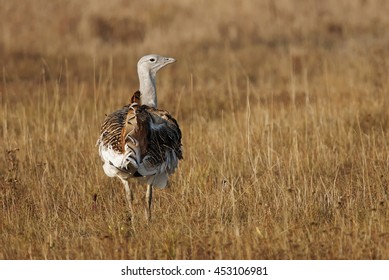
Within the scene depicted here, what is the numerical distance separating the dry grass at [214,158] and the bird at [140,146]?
11.0 inches

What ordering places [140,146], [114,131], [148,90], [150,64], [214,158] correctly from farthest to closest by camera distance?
[214,158] → [150,64] → [148,90] → [114,131] → [140,146]

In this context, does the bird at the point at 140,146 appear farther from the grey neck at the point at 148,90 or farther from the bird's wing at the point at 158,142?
the grey neck at the point at 148,90

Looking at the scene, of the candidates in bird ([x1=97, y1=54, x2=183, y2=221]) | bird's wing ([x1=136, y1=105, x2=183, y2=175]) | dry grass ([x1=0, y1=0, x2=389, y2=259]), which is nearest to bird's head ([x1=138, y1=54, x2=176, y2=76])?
bird ([x1=97, y1=54, x2=183, y2=221])

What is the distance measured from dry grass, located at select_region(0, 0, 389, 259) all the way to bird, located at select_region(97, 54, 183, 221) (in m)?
0.28

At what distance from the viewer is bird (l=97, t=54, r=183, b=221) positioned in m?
5.16

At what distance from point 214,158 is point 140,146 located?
1.53 meters

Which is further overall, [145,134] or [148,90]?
[148,90]

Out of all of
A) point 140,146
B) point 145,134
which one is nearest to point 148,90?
point 145,134

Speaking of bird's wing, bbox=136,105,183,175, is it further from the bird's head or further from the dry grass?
the bird's head

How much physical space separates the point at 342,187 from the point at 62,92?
581 cm

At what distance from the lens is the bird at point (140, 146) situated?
5160mm

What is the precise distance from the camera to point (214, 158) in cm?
664

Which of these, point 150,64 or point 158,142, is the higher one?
point 150,64

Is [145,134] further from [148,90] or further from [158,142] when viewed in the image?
[148,90]
